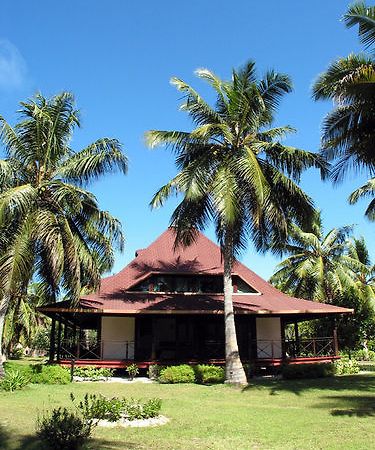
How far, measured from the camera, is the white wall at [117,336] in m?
22.9

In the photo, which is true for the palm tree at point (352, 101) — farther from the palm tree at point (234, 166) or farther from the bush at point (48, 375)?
the bush at point (48, 375)

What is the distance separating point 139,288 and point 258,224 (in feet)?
27.8

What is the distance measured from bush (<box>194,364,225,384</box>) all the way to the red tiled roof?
8.90 ft

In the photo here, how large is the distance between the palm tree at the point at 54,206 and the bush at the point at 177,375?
4.45m

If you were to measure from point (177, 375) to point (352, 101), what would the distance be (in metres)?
11.9

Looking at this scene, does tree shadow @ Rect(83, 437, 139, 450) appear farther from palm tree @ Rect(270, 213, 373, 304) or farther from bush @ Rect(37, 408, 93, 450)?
palm tree @ Rect(270, 213, 373, 304)

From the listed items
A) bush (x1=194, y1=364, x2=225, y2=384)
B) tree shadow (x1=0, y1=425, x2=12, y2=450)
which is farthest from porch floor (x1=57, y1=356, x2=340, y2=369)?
tree shadow (x1=0, y1=425, x2=12, y2=450)

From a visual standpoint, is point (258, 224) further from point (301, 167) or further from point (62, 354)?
point (62, 354)

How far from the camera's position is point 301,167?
1898 centimetres

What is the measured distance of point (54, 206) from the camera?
722 inches

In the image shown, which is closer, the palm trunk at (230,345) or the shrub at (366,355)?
the palm trunk at (230,345)

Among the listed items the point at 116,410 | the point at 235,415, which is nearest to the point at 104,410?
the point at 116,410

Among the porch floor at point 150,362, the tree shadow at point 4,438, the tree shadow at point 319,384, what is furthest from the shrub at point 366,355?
the tree shadow at point 4,438

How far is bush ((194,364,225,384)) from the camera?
61.7 ft
